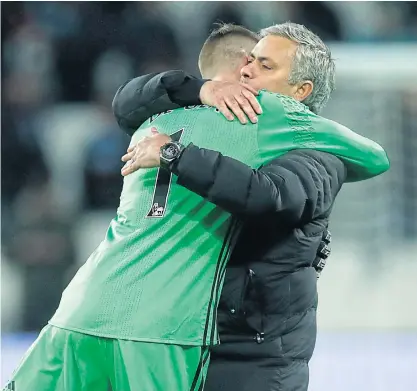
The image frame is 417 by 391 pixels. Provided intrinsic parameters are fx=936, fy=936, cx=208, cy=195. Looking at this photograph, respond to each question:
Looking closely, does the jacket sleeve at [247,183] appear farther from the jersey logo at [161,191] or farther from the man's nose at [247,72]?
the man's nose at [247,72]

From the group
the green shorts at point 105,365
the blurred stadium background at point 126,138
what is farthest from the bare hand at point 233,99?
the blurred stadium background at point 126,138

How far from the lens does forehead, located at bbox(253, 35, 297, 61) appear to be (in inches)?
74.4

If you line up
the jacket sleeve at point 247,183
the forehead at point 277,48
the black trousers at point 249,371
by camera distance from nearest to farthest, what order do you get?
the jacket sleeve at point 247,183 → the black trousers at point 249,371 → the forehead at point 277,48

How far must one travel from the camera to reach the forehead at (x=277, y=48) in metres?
1.89

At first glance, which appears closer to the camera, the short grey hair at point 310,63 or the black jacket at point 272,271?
the black jacket at point 272,271

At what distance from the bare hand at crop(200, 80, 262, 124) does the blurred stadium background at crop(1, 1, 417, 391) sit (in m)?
2.28

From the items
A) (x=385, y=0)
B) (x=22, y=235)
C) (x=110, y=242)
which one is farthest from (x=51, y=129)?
(x=110, y=242)

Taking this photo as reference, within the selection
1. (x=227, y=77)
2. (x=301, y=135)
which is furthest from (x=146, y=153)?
(x=227, y=77)

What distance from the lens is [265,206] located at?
1.57 metres

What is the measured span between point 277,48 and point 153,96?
27 centimetres

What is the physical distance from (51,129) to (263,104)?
250 cm

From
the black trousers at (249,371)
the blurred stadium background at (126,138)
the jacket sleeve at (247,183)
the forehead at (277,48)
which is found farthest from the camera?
the blurred stadium background at (126,138)

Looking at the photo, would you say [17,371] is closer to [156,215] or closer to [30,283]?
[156,215]

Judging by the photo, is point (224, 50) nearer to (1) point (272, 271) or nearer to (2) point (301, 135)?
(2) point (301, 135)
